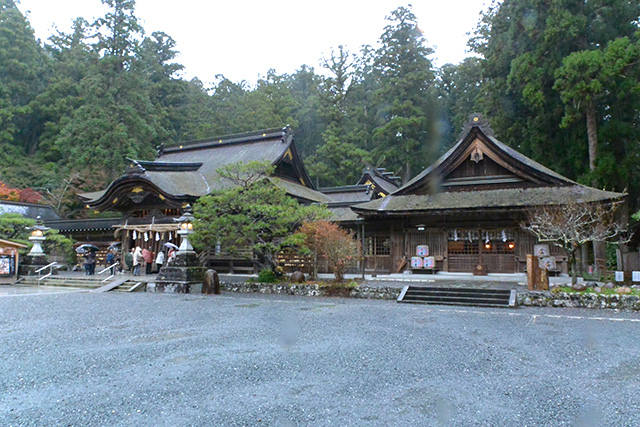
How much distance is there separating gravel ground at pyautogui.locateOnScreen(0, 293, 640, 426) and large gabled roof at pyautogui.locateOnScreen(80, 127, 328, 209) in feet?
29.0

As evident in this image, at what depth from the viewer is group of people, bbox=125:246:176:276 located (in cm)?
1711

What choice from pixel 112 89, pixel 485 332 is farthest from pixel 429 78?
pixel 485 332

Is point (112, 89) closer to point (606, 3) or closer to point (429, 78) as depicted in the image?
point (429, 78)

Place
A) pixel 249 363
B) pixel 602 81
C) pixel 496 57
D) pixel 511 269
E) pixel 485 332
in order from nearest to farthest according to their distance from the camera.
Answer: pixel 249 363 → pixel 485 332 → pixel 511 269 → pixel 602 81 → pixel 496 57

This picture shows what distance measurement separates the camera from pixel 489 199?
15180 mm

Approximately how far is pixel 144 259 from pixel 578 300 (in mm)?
16147

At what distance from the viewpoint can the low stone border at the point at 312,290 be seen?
12.1 metres

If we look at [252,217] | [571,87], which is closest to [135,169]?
[252,217]

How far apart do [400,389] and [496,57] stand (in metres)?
24.4

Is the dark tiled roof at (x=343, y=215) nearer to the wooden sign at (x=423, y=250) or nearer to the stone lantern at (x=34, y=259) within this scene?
the wooden sign at (x=423, y=250)

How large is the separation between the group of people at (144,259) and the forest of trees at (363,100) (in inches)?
469

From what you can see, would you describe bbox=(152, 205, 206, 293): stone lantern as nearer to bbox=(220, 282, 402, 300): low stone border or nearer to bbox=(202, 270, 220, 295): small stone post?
bbox=(202, 270, 220, 295): small stone post

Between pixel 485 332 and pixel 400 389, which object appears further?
pixel 485 332

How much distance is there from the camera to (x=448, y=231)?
53.8 ft
